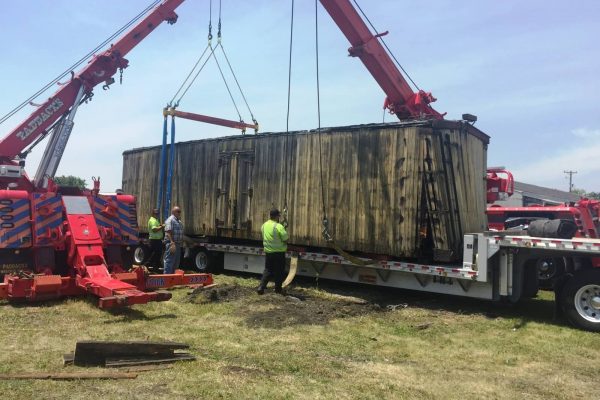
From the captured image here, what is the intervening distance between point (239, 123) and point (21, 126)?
18.6 feet

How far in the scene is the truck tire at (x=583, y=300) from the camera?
7211 mm

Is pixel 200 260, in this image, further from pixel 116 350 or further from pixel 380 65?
pixel 116 350

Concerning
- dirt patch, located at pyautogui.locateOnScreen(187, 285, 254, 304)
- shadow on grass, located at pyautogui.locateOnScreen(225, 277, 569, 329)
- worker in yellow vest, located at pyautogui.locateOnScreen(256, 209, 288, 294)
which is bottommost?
shadow on grass, located at pyautogui.locateOnScreen(225, 277, 569, 329)

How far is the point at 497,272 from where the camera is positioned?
8.12m

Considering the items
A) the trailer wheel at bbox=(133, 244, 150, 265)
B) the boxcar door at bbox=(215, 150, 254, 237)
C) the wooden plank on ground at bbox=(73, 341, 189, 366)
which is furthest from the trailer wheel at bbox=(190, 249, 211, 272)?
the wooden plank on ground at bbox=(73, 341, 189, 366)

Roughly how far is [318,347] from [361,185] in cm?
435

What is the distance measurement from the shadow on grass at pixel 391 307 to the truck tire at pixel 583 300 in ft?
0.98

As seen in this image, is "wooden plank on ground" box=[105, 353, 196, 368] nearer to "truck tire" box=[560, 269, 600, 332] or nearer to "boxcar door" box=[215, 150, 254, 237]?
"truck tire" box=[560, 269, 600, 332]

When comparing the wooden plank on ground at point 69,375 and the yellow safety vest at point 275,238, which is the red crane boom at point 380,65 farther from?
the wooden plank on ground at point 69,375

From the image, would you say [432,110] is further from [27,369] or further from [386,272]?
A: [27,369]

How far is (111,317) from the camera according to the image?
7.07 m

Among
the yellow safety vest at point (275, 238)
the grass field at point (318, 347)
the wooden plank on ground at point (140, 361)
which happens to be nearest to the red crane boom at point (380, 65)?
the yellow safety vest at point (275, 238)

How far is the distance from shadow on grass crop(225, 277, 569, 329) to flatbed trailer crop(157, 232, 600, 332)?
281 mm

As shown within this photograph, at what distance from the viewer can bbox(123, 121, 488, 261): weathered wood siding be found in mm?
8867
